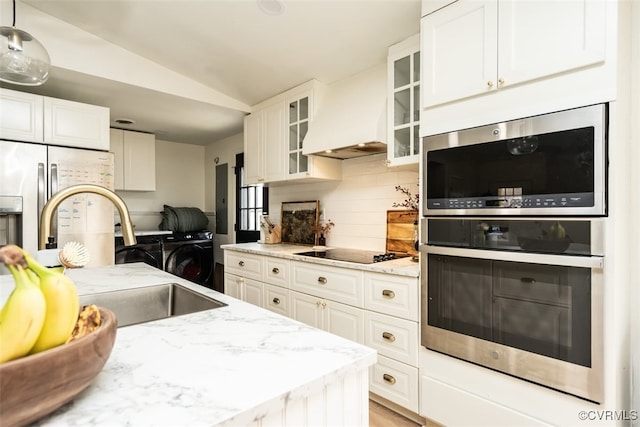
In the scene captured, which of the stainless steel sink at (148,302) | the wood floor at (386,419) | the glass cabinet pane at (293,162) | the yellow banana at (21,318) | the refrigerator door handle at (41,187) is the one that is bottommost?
the wood floor at (386,419)

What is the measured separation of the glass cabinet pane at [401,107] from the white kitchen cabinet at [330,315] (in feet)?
4.17

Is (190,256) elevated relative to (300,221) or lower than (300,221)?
lower

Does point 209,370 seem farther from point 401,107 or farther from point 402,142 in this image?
point 401,107

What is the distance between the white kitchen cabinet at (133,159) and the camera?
4113mm

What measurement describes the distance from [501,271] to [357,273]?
84 cm

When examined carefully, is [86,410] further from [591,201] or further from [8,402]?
[591,201]

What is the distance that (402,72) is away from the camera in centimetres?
221

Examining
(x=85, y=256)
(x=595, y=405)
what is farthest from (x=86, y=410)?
(x=595, y=405)

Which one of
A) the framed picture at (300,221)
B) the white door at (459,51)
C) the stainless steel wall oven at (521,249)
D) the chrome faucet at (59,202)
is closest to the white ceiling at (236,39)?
the white door at (459,51)

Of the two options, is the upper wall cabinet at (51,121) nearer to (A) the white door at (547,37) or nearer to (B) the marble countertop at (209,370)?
(B) the marble countertop at (209,370)

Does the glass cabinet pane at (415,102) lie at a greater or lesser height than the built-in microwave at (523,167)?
greater

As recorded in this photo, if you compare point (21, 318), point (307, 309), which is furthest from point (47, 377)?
point (307, 309)

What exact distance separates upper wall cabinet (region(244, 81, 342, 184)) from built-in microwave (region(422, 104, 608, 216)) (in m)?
1.27

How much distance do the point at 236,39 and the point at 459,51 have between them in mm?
1676
